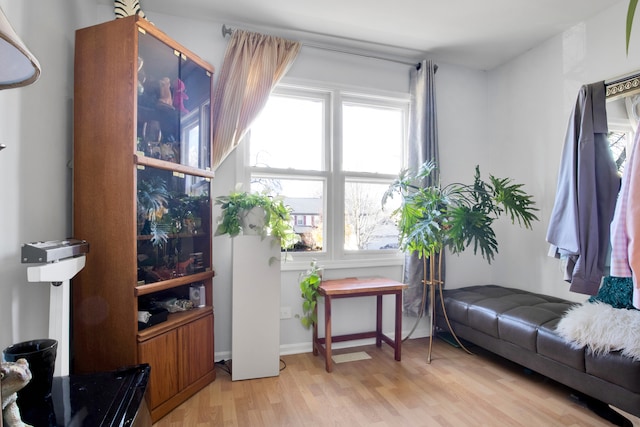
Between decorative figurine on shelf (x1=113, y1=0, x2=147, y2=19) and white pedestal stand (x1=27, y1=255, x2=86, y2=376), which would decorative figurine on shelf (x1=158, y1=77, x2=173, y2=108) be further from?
white pedestal stand (x1=27, y1=255, x2=86, y2=376)

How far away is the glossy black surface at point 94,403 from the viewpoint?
1002 millimetres

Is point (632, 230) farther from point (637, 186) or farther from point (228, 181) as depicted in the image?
point (228, 181)

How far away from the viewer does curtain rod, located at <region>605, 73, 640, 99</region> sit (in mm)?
2312

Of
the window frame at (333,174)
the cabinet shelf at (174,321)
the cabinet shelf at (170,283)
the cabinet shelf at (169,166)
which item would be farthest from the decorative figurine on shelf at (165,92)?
the cabinet shelf at (174,321)

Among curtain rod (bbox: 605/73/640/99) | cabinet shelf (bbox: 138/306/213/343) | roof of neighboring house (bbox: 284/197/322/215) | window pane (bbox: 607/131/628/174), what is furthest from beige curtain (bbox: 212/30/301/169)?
window pane (bbox: 607/131/628/174)

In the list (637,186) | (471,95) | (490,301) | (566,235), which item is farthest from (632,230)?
(471,95)

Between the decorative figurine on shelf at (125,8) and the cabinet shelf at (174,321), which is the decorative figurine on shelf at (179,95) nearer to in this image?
the decorative figurine on shelf at (125,8)

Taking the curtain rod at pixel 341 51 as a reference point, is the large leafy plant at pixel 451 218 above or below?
below

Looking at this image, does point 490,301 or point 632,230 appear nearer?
point 632,230

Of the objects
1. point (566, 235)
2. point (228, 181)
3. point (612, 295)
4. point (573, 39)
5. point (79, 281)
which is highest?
point (573, 39)

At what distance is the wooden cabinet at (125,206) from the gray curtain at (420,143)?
1966mm

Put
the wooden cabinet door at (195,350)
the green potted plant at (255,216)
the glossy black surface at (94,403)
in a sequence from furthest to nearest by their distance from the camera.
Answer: the green potted plant at (255,216)
the wooden cabinet door at (195,350)
the glossy black surface at (94,403)

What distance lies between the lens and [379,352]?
2.93m

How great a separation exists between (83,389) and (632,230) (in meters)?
1.83
